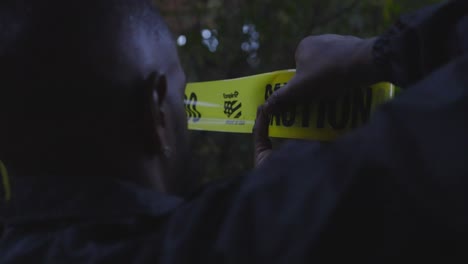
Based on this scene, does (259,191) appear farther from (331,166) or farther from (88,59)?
(88,59)

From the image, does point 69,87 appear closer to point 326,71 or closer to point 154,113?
point 154,113

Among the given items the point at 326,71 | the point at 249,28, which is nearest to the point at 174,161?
the point at 326,71

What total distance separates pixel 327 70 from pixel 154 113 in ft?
1.37

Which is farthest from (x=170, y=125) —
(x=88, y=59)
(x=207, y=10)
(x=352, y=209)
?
(x=207, y=10)

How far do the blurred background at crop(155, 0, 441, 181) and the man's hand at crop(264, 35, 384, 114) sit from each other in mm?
2791

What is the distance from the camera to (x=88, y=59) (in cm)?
113

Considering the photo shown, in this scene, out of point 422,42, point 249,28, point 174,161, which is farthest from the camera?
point 249,28

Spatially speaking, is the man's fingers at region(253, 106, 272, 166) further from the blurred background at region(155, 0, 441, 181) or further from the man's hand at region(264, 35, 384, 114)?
Answer: the blurred background at region(155, 0, 441, 181)

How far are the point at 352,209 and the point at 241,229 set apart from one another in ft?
0.50

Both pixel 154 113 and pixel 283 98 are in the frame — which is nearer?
pixel 154 113

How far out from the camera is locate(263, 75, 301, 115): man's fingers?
4.87 feet

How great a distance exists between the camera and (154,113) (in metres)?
1.16

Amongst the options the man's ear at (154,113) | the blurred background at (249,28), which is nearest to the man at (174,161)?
the man's ear at (154,113)

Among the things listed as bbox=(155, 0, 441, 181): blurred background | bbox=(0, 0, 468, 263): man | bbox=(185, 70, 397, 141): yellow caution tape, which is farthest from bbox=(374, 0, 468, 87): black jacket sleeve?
bbox=(155, 0, 441, 181): blurred background
